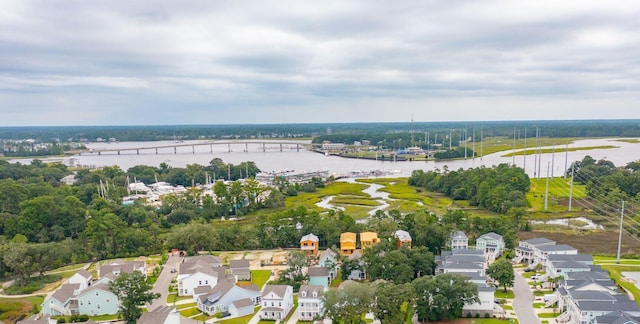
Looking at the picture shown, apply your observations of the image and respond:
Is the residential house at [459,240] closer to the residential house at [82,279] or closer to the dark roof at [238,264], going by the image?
the dark roof at [238,264]

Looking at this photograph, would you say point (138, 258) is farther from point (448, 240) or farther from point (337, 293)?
point (448, 240)

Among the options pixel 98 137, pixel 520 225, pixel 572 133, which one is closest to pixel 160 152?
pixel 98 137

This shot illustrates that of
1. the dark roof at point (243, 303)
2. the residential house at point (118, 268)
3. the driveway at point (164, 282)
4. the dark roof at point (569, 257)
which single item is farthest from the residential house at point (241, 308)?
the dark roof at point (569, 257)

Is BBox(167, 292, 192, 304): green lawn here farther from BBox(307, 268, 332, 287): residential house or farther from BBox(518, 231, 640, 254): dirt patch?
BBox(518, 231, 640, 254): dirt patch

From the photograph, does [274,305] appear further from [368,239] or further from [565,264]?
[565,264]

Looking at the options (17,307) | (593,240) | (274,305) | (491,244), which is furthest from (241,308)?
(593,240)
